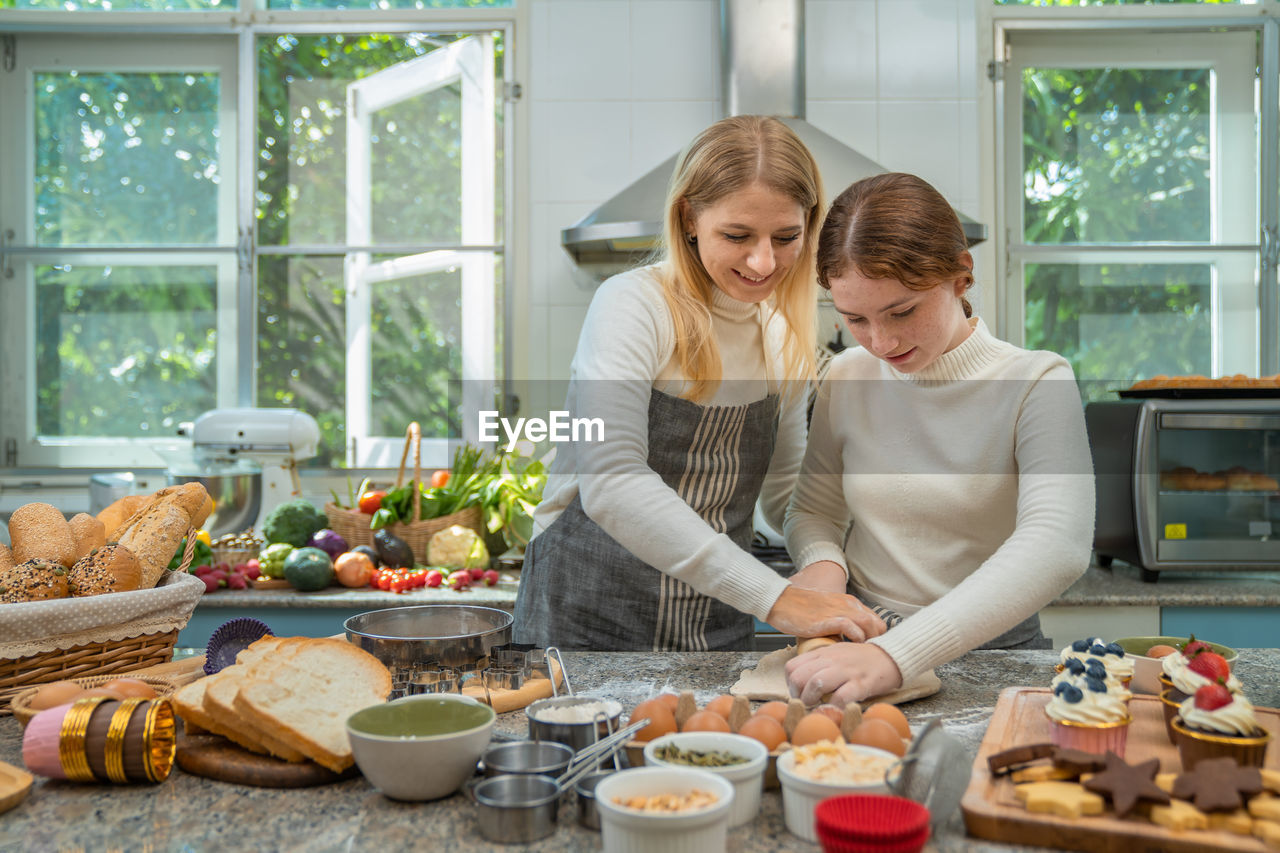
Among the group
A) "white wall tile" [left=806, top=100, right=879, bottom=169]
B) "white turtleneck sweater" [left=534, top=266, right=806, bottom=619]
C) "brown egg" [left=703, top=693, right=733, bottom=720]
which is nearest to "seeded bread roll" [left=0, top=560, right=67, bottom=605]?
"white turtleneck sweater" [left=534, top=266, right=806, bottom=619]

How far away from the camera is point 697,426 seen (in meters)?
1.48

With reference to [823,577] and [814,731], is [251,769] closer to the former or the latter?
[814,731]

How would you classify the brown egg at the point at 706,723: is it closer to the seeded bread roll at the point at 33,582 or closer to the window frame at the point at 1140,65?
the seeded bread roll at the point at 33,582

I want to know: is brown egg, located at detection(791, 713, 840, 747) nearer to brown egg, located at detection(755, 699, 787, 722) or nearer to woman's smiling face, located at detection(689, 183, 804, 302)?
brown egg, located at detection(755, 699, 787, 722)

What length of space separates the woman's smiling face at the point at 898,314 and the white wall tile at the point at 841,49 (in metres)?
1.81

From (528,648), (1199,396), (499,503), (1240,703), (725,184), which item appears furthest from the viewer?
(499,503)

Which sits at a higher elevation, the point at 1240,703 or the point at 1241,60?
the point at 1241,60

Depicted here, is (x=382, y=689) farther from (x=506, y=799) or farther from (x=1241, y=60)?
(x=1241, y=60)

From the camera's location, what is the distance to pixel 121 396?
3.12 meters

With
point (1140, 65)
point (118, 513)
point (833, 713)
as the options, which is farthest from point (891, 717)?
point (1140, 65)

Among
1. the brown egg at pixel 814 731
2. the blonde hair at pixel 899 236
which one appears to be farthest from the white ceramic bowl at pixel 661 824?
the blonde hair at pixel 899 236

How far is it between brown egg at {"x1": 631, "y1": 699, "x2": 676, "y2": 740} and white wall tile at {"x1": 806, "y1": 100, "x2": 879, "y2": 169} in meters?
2.39

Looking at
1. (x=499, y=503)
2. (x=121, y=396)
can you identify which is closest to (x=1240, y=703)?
(x=499, y=503)

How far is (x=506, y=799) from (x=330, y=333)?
260 centimetres
